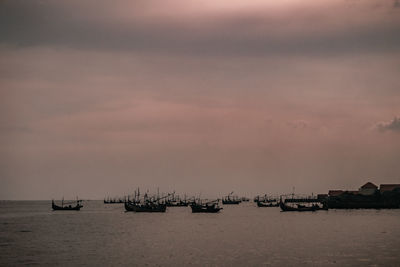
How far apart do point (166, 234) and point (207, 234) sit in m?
6.57

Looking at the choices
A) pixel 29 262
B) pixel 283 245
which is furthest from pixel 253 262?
pixel 29 262

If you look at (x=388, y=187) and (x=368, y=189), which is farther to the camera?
(x=368, y=189)

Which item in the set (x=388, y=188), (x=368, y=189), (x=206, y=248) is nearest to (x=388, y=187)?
(x=388, y=188)

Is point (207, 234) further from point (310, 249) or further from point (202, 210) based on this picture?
point (202, 210)

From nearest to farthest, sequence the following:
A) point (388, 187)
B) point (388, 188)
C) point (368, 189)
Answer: point (388, 188)
point (388, 187)
point (368, 189)

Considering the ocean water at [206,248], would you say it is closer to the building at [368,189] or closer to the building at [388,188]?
the building at [388,188]

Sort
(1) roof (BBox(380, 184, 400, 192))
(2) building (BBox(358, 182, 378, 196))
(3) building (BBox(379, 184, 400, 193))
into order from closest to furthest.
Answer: (3) building (BBox(379, 184, 400, 193)) < (1) roof (BBox(380, 184, 400, 192)) < (2) building (BBox(358, 182, 378, 196))

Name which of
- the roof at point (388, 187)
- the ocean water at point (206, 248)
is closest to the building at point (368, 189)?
the roof at point (388, 187)

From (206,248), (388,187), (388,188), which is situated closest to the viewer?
(206,248)

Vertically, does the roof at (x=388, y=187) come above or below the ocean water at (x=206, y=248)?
above

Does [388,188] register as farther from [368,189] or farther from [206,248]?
[206,248]

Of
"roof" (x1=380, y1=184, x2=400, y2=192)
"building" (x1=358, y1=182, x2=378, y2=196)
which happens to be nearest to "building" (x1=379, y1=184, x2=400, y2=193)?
"roof" (x1=380, y1=184, x2=400, y2=192)

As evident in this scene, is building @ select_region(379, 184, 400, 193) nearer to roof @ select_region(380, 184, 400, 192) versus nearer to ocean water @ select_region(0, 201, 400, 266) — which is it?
roof @ select_region(380, 184, 400, 192)

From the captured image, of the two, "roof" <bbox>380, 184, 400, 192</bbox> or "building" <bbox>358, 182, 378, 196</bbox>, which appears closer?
"roof" <bbox>380, 184, 400, 192</bbox>
